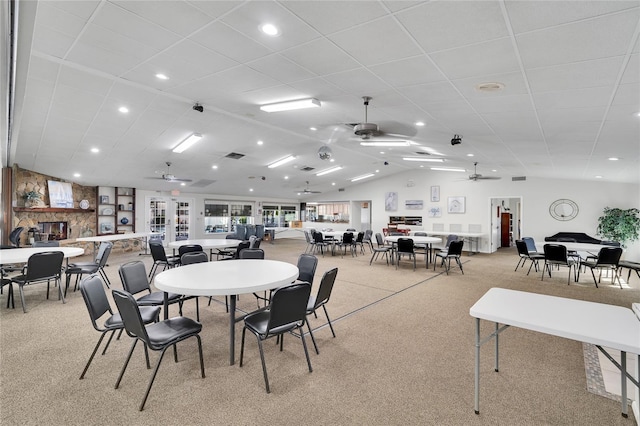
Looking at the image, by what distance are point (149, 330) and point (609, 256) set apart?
763cm

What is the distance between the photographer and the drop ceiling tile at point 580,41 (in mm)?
1870

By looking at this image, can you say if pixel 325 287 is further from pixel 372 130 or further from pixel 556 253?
pixel 556 253

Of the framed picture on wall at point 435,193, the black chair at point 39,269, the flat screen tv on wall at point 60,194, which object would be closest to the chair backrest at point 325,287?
the black chair at point 39,269

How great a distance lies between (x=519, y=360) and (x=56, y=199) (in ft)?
37.5

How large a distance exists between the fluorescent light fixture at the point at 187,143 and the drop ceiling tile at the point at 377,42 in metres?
4.68

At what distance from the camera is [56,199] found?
8625 mm

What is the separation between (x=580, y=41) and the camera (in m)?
2.09

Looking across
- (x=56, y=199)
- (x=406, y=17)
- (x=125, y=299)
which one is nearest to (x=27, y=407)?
(x=125, y=299)

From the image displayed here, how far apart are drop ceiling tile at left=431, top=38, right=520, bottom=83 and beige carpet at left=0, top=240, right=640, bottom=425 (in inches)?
107

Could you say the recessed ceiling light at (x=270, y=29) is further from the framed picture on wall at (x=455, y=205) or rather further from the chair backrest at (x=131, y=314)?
the framed picture on wall at (x=455, y=205)

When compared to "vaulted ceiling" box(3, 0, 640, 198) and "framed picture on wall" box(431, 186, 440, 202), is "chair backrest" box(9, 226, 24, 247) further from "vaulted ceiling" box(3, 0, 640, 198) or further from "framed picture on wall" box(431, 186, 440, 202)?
"framed picture on wall" box(431, 186, 440, 202)

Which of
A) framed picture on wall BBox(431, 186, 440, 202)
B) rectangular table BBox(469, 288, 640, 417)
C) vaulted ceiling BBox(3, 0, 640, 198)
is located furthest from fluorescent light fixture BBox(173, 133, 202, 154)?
framed picture on wall BBox(431, 186, 440, 202)

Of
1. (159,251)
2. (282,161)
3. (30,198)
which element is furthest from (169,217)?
(159,251)

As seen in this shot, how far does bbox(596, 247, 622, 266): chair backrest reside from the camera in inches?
219
